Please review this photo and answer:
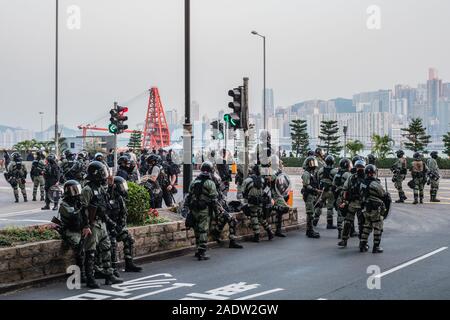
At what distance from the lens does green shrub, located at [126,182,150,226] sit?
1055 centimetres

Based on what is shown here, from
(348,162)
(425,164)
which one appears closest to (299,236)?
(348,162)

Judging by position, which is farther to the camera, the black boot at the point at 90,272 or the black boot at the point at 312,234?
the black boot at the point at 312,234

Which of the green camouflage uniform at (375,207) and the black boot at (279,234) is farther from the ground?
the green camouflage uniform at (375,207)

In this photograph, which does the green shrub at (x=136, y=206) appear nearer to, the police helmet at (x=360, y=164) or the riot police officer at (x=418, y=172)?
the police helmet at (x=360, y=164)

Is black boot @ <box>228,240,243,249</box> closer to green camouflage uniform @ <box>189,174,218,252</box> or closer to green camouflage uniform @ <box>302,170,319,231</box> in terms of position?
green camouflage uniform @ <box>189,174,218,252</box>

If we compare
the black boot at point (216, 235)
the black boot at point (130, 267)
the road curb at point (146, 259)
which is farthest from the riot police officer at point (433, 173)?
the black boot at point (130, 267)

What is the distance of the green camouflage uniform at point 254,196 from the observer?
12586 mm

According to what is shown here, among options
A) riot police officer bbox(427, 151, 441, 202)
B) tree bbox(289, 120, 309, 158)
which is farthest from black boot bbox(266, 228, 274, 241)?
tree bbox(289, 120, 309, 158)

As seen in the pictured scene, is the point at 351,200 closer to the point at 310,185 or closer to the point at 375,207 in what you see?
the point at 375,207

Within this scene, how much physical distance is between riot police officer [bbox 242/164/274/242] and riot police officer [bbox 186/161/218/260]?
6.82 ft

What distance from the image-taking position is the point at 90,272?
823cm

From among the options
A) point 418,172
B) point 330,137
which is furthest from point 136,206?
point 330,137

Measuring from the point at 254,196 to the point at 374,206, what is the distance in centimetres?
270

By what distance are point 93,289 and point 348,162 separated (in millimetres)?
7179
